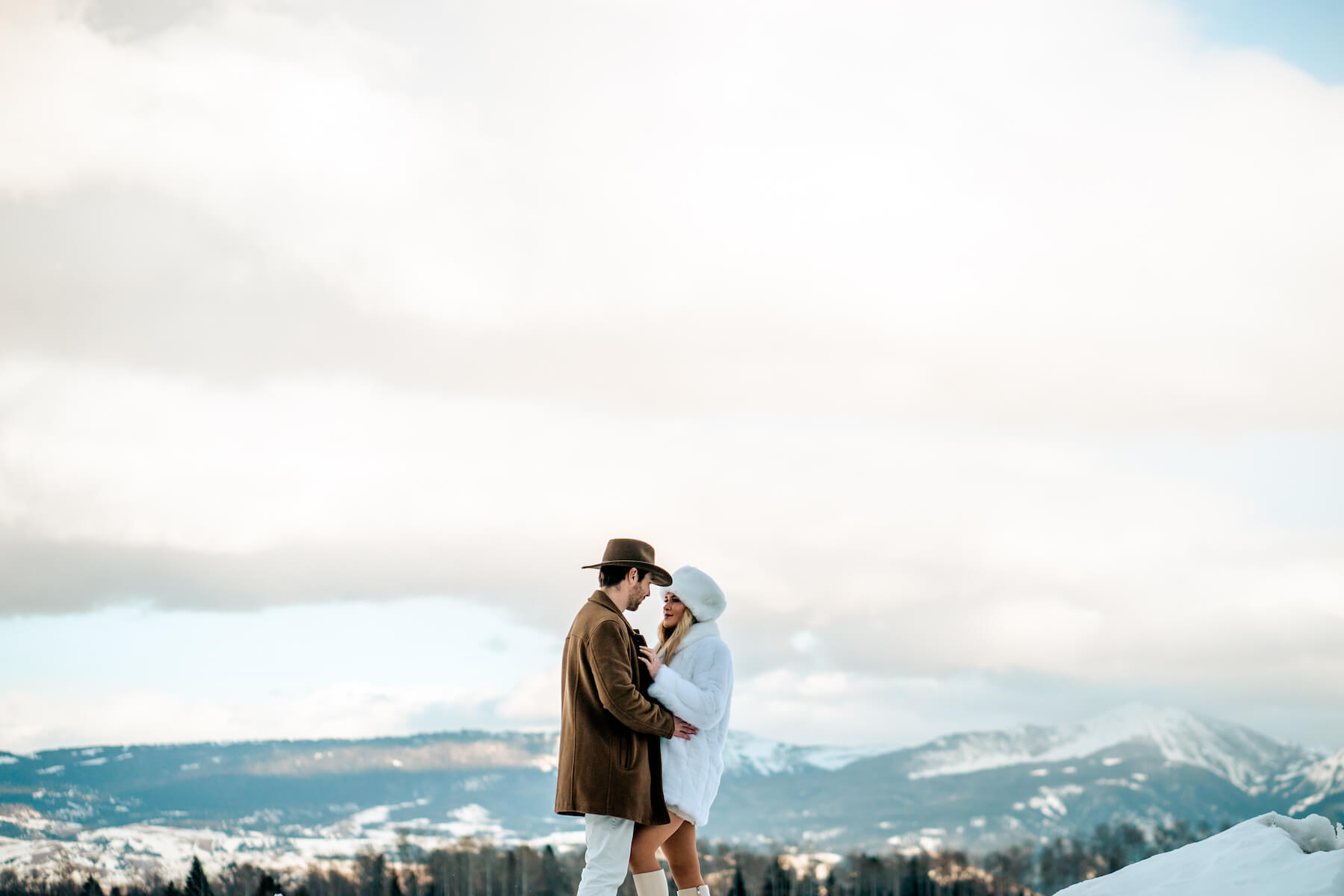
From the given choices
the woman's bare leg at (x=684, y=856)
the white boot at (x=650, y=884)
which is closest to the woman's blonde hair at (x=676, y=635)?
the woman's bare leg at (x=684, y=856)

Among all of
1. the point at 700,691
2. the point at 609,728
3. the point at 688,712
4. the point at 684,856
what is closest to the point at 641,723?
the point at 609,728

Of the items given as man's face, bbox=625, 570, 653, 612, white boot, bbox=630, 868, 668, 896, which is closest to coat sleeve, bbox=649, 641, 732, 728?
man's face, bbox=625, 570, 653, 612

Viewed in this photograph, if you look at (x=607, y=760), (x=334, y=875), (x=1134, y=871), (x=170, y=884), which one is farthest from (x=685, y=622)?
(x=334, y=875)

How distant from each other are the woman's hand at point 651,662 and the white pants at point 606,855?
99 centimetres

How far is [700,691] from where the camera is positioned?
9.01m

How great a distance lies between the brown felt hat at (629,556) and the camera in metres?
8.97

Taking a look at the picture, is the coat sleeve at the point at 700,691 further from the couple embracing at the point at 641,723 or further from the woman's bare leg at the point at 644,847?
the woman's bare leg at the point at 644,847

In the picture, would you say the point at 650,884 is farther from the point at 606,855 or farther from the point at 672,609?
the point at 672,609

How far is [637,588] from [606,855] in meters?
1.77

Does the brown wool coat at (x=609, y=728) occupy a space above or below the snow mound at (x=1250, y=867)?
above

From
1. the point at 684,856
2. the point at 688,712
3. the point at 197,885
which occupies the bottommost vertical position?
the point at 197,885

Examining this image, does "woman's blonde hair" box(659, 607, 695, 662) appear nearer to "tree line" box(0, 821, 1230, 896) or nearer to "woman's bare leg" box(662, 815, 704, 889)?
"woman's bare leg" box(662, 815, 704, 889)

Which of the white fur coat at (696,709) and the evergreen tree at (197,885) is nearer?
the white fur coat at (696,709)

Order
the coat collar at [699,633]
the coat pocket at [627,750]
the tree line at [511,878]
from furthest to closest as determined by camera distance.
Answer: the tree line at [511,878]
the coat collar at [699,633]
the coat pocket at [627,750]
